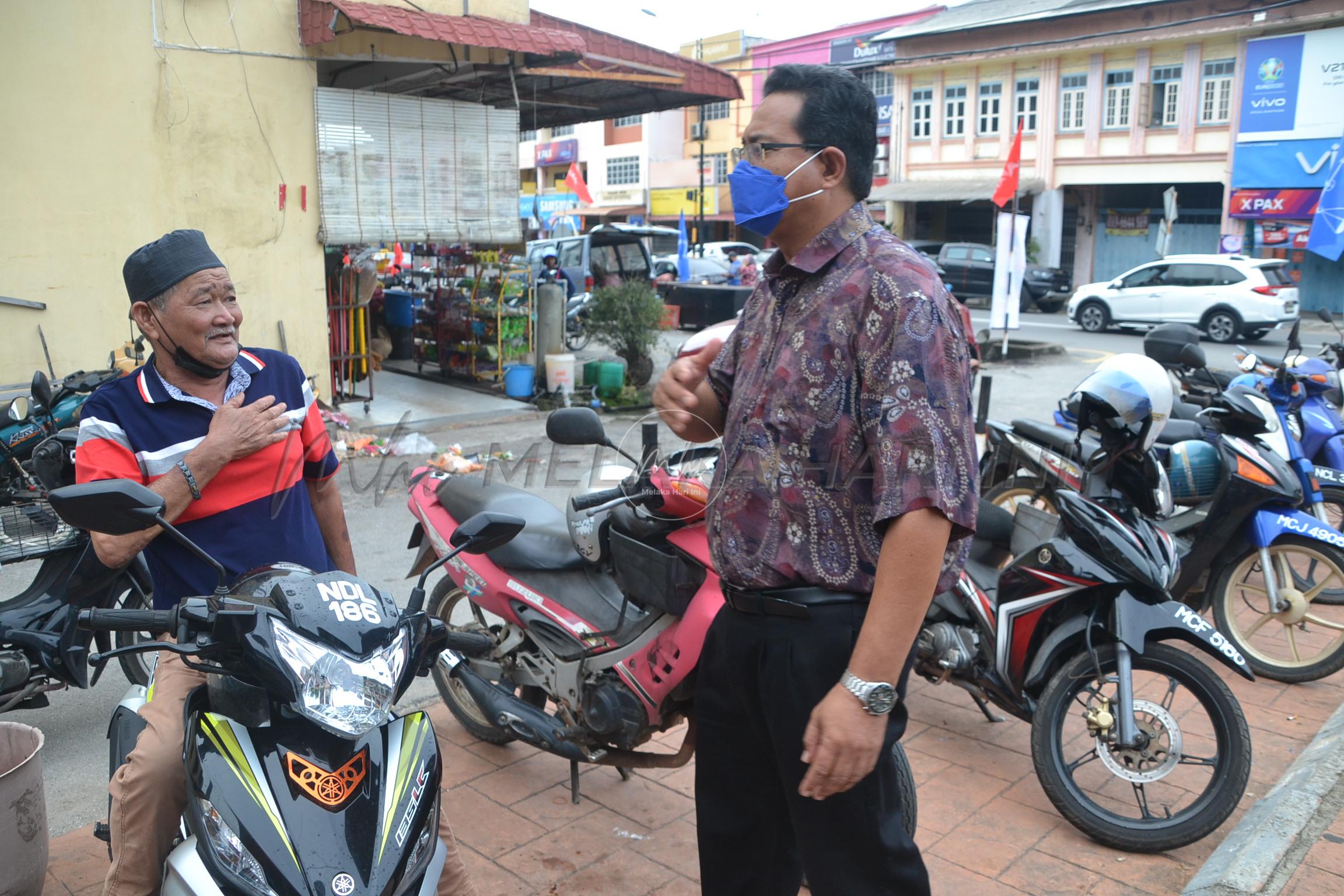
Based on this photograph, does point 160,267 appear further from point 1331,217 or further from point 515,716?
point 1331,217

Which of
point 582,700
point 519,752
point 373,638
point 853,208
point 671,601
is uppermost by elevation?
point 853,208

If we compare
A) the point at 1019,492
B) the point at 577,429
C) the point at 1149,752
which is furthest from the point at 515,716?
the point at 1019,492

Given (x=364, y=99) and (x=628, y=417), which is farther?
(x=628, y=417)

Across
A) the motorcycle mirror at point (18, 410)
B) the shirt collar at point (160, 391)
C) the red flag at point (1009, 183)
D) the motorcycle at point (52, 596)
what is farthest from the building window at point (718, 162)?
the shirt collar at point (160, 391)

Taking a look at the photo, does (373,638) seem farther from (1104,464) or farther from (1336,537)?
(1336,537)

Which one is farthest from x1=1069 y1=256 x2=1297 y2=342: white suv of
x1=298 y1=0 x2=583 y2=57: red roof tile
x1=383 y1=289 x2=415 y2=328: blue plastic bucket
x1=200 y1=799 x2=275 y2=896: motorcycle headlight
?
x1=200 y1=799 x2=275 y2=896: motorcycle headlight

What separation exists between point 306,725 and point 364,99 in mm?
8182

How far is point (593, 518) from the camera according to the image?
3123mm

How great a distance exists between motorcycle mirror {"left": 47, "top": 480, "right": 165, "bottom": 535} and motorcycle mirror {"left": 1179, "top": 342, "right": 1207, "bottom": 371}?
198 inches

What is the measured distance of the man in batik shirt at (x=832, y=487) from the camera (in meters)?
1.72

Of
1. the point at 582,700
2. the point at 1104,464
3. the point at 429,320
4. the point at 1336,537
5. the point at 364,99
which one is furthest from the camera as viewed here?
the point at 429,320

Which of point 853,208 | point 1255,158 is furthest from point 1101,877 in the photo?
point 1255,158

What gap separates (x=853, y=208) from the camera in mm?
1937

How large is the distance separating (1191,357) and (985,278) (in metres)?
20.3
